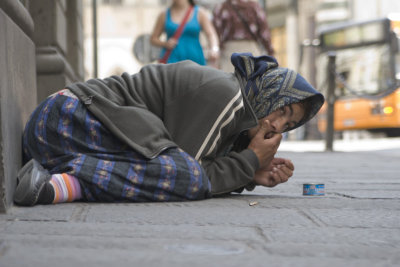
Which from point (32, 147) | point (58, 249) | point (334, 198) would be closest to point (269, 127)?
point (334, 198)

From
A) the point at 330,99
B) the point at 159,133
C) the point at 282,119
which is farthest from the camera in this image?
the point at 330,99

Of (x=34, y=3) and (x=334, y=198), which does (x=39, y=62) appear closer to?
(x=34, y=3)

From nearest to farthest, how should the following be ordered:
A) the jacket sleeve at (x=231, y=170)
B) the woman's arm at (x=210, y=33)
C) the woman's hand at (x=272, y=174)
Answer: the jacket sleeve at (x=231, y=170)
the woman's hand at (x=272, y=174)
the woman's arm at (x=210, y=33)

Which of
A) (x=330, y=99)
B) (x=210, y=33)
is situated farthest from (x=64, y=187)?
(x=330, y=99)

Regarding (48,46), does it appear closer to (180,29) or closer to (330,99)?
(180,29)

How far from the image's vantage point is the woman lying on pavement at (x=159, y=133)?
2.86 m

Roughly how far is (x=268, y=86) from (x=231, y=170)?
1.40 feet

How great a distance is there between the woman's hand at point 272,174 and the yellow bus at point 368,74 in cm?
1374

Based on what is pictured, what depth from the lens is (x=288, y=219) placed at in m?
2.55

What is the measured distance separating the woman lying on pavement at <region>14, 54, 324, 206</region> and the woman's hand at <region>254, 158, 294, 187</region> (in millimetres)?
131

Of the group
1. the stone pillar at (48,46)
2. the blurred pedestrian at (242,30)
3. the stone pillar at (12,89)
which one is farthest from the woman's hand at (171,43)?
the stone pillar at (12,89)

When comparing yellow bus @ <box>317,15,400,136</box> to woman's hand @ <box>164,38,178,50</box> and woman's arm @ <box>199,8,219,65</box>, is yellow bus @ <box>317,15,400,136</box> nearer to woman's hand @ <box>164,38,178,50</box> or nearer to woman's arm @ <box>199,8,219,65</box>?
woman's arm @ <box>199,8,219,65</box>

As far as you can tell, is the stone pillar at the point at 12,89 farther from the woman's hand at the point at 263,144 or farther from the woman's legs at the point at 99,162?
the woman's hand at the point at 263,144

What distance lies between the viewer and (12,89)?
9.40 feet
